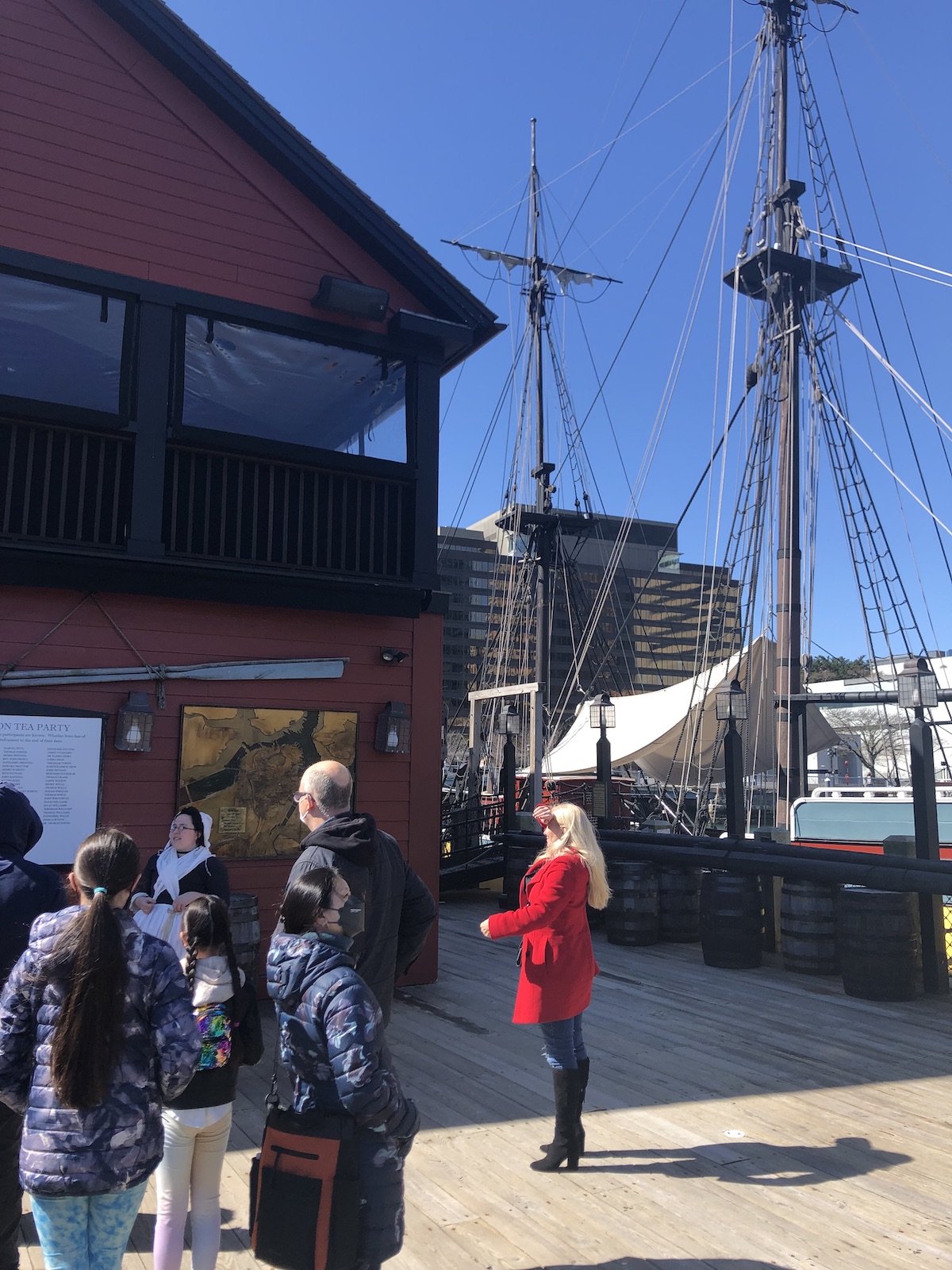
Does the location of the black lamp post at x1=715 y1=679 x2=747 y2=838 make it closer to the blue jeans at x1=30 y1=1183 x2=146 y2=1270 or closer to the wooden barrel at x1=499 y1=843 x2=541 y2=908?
the wooden barrel at x1=499 y1=843 x2=541 y2=908

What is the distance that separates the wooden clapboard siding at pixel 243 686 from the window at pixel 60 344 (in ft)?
5.27

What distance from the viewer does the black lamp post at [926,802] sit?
7.77 metres

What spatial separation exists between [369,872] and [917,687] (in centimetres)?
657

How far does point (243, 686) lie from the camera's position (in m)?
7.44

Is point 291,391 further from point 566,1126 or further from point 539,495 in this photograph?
point 539,495

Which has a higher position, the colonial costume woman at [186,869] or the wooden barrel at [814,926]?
the colonial costume woman at [186,869]

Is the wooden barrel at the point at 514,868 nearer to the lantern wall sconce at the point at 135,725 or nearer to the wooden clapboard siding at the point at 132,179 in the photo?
the lantern wall sconce at the point at 135,725

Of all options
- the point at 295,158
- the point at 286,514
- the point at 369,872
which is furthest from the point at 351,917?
the point at 295,158

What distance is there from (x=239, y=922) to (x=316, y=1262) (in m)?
4.29

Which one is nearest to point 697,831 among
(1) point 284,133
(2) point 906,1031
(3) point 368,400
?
(2) point 906,1031

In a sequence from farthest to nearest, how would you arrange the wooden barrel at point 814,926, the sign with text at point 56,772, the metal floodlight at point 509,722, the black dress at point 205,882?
1. the metal floodlight at point 509,722
2. the wooden barrel at point 814,926
3. the sign with text at point 56,772
4. the black dress at point 205,882

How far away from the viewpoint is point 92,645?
22.6ft

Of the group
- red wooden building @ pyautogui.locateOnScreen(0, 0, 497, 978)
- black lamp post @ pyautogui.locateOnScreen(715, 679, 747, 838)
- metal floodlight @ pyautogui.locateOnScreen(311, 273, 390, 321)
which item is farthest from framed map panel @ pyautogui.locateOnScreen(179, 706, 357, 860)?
black lamp post @ pyautogui.locateOnScreen(715, 679, 747, 838)

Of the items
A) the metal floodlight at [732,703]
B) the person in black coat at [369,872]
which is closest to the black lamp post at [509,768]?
the metal floodlight at [732,703]
